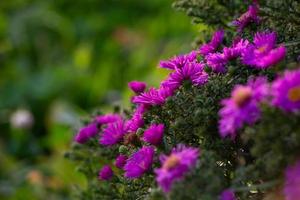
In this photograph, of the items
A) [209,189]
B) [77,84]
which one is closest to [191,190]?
[209,189]

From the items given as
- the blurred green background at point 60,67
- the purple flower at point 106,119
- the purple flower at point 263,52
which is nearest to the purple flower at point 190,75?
the purple flower at point 263,52

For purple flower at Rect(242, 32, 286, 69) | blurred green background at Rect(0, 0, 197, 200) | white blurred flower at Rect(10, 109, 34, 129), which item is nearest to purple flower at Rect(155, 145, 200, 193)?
purple flower at Rect(242, 32, 286, 69)

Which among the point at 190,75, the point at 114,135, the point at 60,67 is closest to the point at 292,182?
the point at 190,75

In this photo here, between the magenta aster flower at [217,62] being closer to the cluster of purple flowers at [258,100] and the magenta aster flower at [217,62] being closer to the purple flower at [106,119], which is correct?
the cluster of purple flowers at [258,100]

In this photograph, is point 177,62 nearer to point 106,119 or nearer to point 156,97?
point 156,97

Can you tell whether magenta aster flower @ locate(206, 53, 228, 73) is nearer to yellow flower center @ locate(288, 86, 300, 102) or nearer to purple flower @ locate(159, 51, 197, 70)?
purple flower @ locate(159, 51, 197, 70)

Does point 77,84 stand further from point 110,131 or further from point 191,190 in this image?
point 191,190
